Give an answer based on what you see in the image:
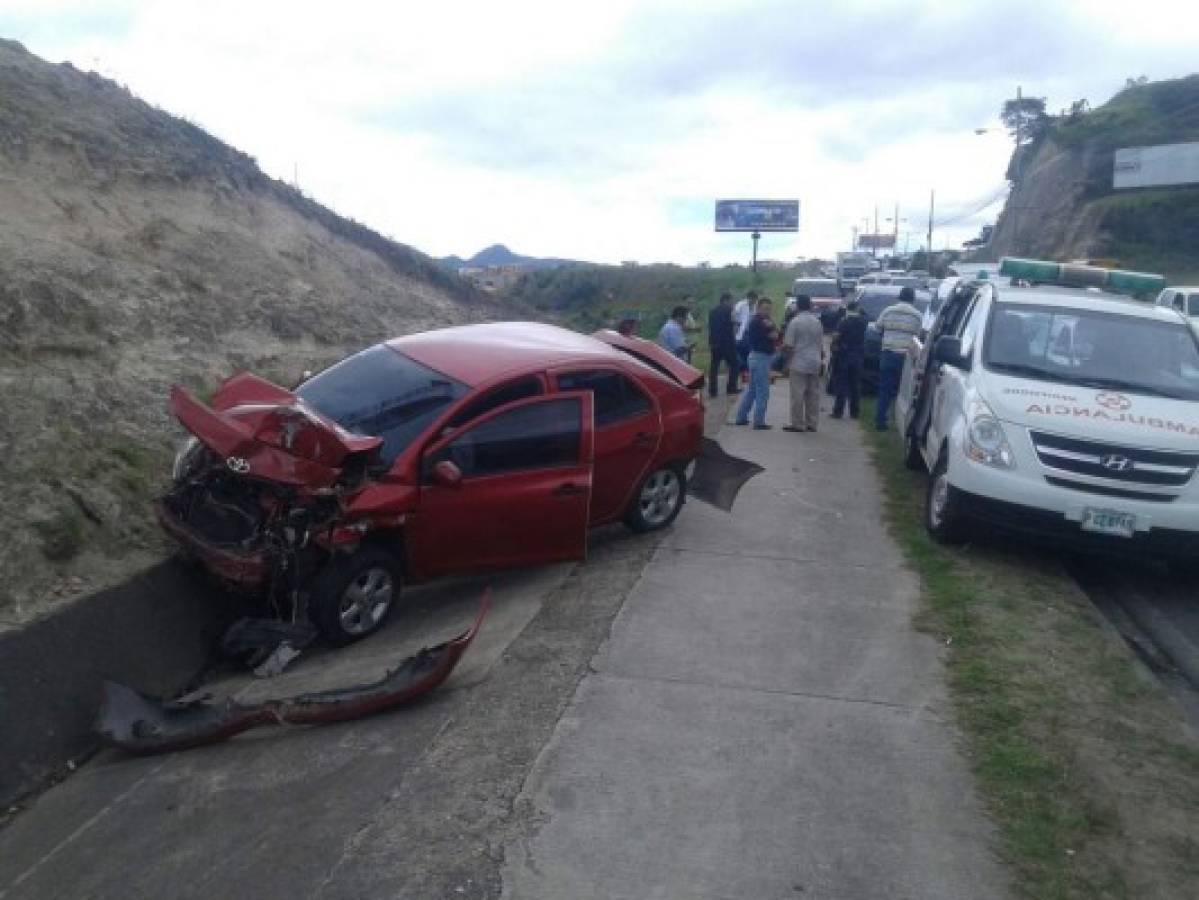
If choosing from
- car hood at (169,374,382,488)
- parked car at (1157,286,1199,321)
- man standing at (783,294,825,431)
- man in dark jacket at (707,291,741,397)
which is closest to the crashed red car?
car hood at (169,374,382,488)

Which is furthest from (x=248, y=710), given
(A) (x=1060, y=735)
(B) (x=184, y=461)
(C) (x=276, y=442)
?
(A) (x=1060, y=735)

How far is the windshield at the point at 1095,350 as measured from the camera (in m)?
8.97

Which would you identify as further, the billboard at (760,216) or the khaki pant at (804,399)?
the billboard at (760,216)

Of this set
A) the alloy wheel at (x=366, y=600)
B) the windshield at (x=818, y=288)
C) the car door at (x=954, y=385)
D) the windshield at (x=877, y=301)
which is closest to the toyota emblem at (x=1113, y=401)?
the car door at (x=954, y=385)

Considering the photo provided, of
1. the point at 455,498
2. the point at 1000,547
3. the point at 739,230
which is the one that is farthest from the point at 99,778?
the point at 739,230

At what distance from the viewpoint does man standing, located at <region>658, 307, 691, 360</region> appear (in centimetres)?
1594

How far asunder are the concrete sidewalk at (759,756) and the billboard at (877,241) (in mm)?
122896

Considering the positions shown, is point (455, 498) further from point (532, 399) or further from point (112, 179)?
point (112, 179)

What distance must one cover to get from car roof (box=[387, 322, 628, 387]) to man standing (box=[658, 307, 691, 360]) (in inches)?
253

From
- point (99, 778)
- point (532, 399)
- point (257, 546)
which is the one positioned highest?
point (532, 399)

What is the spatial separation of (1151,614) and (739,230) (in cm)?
6623

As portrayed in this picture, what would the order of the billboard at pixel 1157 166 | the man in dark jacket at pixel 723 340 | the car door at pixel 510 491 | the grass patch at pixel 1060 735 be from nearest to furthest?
the grass patch at pixel 1060 735 < the car door at pixel 510 491 < the man in dark jacket at pixel 723 340 < the billboard at pixel 1157 166

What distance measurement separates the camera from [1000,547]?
9.27 metres

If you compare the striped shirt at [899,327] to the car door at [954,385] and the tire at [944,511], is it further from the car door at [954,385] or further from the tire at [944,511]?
the tire at [944,511]
